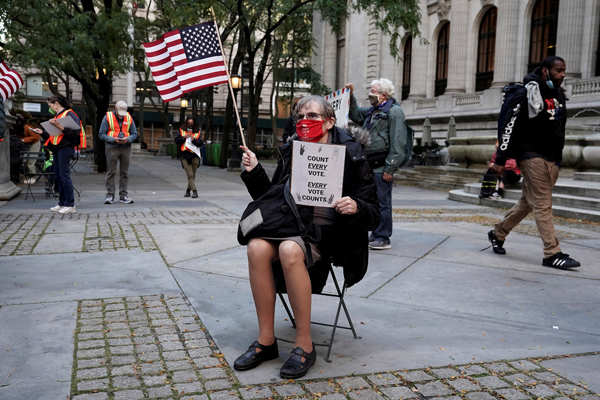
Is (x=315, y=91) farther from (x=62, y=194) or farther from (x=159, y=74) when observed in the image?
(x=159, y=74)

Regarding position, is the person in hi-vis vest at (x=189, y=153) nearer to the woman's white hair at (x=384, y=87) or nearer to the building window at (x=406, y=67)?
the woman's white hair at (x=384, y=87)

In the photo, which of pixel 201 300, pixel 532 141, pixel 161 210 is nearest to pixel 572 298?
pixel 532 141

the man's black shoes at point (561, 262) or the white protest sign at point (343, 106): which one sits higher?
the white protest sign at point (343, 106)

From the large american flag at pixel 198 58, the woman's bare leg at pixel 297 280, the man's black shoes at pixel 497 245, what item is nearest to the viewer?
the woman's bare leg at pixel 297 280

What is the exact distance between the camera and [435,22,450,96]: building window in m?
35.8

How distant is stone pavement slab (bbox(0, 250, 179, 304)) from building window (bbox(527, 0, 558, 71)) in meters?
27.1

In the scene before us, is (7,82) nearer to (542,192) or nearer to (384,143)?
(384,143)

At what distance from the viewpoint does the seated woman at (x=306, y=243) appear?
10.5ft

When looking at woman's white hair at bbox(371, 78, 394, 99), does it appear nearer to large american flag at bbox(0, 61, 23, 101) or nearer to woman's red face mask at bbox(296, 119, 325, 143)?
woman's red face mask at bbox(296, 119, 325, 143)

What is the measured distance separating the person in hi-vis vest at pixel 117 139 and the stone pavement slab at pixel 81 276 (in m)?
5.42

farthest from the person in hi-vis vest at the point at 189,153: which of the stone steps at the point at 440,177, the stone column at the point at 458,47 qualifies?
the stone column at the point at 458,47

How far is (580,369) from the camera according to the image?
333 centimetres

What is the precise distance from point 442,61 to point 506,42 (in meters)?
6.66

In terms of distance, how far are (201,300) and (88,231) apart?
151 inches
